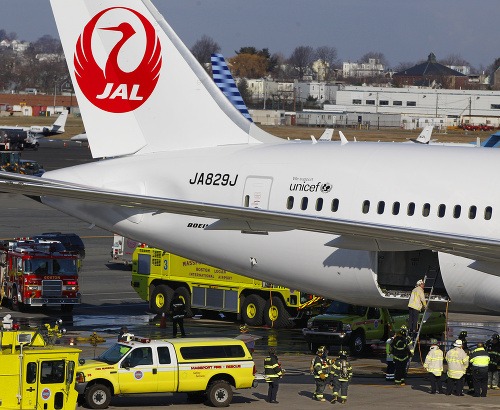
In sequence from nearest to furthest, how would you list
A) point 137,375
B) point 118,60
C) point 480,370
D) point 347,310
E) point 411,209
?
point 137,375 < point 480,370 < point 411,209 < point 118,60 < point 347,310

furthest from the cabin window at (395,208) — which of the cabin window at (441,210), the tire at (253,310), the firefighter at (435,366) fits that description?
the tire at (253,310)

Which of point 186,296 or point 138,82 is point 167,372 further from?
point 186,296

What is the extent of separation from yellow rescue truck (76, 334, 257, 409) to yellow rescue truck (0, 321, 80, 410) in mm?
1244

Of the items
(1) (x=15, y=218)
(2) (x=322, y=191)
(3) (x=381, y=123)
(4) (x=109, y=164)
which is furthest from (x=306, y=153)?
(3) (x=381, y=123)

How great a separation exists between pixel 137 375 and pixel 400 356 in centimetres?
687

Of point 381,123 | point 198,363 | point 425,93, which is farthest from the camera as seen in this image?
point 425,93

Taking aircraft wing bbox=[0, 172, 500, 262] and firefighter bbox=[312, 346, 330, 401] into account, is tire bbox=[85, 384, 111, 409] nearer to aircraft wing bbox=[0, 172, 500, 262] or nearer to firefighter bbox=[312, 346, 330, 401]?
aircraft wing bbox=[0, 172, 500, 262]

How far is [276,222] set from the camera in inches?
921

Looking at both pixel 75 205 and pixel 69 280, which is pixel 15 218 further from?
pixel 75 205

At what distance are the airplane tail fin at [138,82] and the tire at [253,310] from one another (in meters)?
8.02

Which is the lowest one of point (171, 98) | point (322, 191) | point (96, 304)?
point (96, 304)

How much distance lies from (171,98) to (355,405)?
1015 centimetres

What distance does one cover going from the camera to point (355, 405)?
25.3 m

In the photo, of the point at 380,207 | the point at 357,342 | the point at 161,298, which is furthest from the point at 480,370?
the point at 161,298
